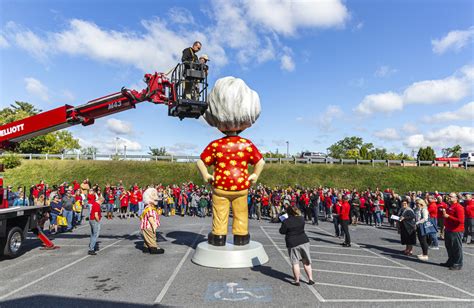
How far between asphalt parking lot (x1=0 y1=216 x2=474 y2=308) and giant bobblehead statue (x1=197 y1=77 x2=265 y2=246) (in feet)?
4.45

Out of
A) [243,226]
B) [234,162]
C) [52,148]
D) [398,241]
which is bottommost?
[398,241]

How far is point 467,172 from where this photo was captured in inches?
Answer: 1179

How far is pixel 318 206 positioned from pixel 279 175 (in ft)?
44.8

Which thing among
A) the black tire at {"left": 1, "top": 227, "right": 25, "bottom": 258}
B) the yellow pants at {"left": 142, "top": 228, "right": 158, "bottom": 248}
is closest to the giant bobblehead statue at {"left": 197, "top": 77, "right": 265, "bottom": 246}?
the yellow pants at {"left": 142, "top": 228, "right": 158, "bottom": 248}

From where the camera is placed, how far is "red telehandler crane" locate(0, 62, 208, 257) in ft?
26.7

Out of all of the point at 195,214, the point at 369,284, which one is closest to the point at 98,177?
the point at 195,214

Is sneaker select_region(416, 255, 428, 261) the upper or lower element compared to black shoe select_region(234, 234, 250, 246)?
lower

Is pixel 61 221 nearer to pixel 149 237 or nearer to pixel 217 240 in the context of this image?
pixel 149 237

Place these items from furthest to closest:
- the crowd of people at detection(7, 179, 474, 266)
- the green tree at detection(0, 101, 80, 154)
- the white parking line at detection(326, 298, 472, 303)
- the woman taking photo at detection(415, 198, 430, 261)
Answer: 1. the green tree at detection(0, 101, 80, 154)
2. the crowd of people at detection(7, 179, 474, 266)
3. the woman taking photo at detection(415, 198, 430, 261)
4. the white parking line at detection(326, 298, 472, 303)

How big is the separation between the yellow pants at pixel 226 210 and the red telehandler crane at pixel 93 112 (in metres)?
2.37

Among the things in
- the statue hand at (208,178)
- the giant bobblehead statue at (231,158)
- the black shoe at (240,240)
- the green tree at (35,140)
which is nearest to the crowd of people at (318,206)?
the giant bobblehead statue at (231,158)

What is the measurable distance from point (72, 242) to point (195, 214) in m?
8.97

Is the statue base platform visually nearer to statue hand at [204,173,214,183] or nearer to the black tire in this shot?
statue hand at [204,173,214,183]

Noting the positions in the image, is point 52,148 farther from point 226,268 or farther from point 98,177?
point 226,268
